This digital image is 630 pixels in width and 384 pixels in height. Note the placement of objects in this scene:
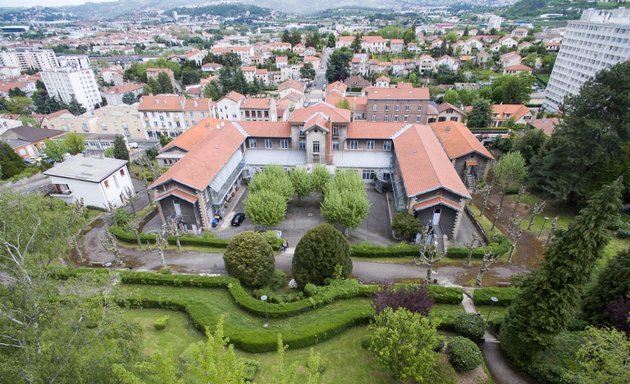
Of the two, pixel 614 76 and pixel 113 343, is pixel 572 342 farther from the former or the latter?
pixel 614 76

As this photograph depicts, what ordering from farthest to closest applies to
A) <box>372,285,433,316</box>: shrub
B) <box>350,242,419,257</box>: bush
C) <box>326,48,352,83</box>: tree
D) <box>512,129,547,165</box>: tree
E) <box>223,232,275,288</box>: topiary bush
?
1. <box>326,48,352,83</box>: tree
2. <box>512,129,547,165</box>: tree
3. <box>350,242,419,257</box>: bush
4. <box>223,232,275,288</box>: topiary bush
5. <box>372,285,433,316</box>: shrub

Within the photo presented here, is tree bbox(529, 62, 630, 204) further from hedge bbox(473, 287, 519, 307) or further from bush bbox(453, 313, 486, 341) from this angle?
bush bbox(453, 313, 486, 341)

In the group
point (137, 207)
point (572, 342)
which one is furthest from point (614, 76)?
point (137, 207)

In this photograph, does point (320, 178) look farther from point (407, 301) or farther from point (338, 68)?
point (338, 68)

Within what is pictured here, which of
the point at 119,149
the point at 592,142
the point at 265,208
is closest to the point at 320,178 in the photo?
the point at 265,208

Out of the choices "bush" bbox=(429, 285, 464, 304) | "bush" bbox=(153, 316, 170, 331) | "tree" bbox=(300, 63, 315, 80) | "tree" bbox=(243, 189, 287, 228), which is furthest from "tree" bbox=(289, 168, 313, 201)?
"tree" bbox=(300, 63, 315, 80)

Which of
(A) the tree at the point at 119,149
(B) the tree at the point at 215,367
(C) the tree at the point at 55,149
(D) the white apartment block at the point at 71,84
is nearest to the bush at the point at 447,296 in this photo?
(B) the tree at the point at 215,367
